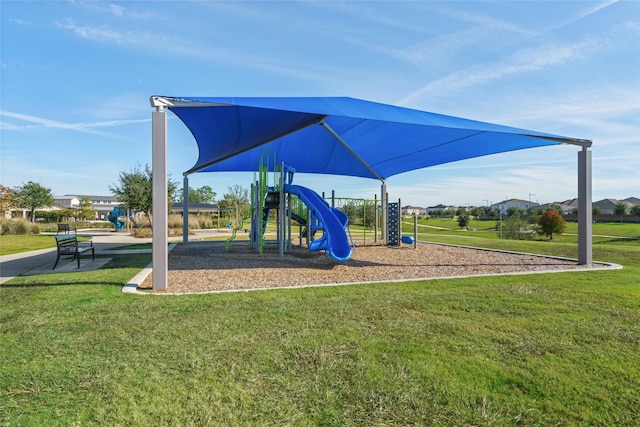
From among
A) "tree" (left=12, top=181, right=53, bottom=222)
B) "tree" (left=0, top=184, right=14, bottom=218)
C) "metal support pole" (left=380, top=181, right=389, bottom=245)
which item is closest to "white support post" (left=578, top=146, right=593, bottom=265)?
"metal support pole" (left=380, top=181, right=389, bottom=245)

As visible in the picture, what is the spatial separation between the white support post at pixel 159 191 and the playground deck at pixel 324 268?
349mm

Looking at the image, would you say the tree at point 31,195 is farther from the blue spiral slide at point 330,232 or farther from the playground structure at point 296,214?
the blue spiral slide at point 330,232

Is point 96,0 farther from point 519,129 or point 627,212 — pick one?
point 627,212

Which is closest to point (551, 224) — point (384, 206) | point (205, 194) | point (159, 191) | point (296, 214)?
point (384, 206)

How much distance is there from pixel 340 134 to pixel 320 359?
8.88 m

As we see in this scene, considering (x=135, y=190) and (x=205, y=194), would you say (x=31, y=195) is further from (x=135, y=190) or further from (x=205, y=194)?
(x=135, y=190)

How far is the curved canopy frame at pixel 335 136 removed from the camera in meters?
5.84

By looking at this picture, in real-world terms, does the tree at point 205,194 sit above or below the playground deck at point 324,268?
above

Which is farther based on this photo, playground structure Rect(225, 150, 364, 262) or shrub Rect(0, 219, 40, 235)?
shrub Rect(0, 219, 40, 235)

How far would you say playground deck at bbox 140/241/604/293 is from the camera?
625 centimetres

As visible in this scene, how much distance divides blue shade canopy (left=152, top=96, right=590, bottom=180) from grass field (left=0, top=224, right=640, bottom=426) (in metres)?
3.41

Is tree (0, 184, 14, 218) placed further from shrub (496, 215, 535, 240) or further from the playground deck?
shrub (496, 215, 535, 240)

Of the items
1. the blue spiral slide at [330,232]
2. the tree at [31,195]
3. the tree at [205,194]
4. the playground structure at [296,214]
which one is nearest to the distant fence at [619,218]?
the tree at [205,194]

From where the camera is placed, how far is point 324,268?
26.8 ft
